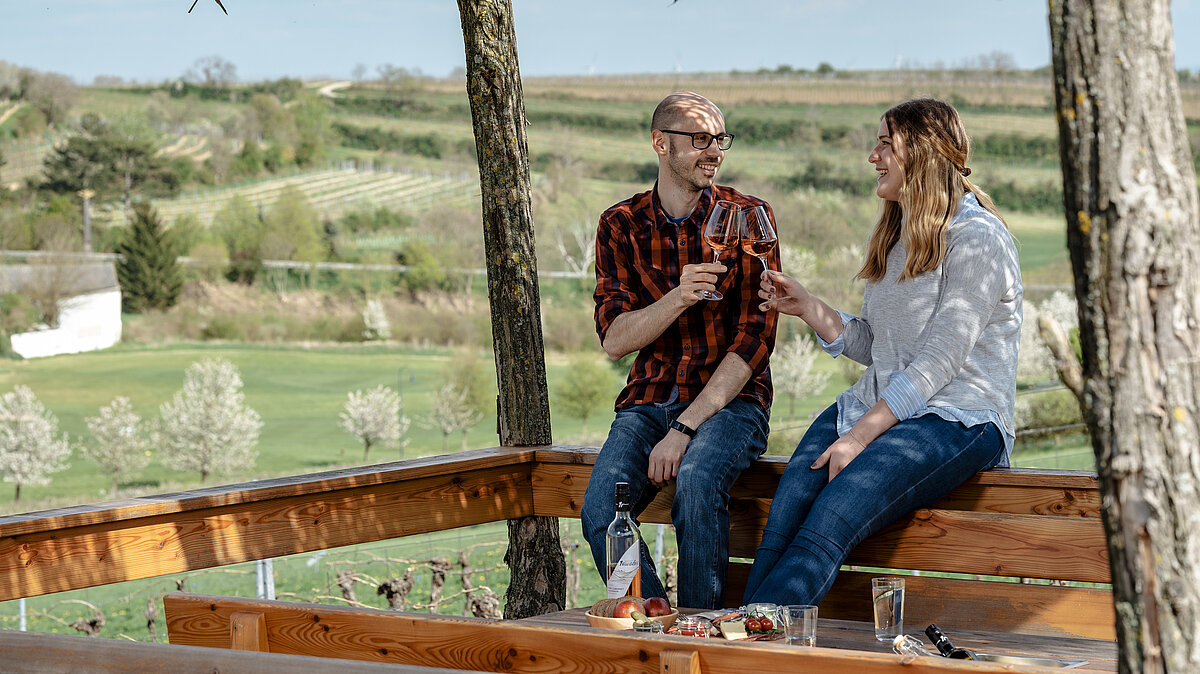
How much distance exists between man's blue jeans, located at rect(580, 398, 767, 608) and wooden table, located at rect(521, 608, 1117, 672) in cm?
22

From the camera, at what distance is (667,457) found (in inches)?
94.0

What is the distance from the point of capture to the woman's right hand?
2340 mm

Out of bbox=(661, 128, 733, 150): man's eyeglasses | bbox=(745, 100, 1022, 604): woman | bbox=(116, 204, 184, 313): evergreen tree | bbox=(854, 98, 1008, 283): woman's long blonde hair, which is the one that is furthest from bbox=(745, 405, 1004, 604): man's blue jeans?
bbox=(116, 204, 184, 313): evergreen tree

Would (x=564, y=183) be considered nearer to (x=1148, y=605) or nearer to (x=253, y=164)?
(x=253, y=164)

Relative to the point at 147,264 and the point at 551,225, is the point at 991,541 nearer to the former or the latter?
the point at 551,225

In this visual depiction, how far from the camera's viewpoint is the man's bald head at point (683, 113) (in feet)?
8.11

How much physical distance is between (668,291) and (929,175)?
0.63 meters

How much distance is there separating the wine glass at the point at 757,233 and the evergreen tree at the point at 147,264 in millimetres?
39213

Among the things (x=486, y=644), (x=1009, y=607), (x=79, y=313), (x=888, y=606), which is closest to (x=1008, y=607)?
(x=1009, y=607)

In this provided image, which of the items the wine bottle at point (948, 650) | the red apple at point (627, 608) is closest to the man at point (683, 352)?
the red apple at point (627, 608)

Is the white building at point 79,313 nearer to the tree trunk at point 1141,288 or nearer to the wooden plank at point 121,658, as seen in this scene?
the wooden plank at point 121,658

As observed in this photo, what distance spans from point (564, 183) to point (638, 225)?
3979 centimetres

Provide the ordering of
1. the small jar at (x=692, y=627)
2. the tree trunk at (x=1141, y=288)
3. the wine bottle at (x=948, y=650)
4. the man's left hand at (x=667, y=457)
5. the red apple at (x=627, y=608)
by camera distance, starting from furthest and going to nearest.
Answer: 1. the man's left hand at (x=667, y=457)
2. the red apple at (x=627, y=608)
3. the small jar at (x=692, y=627)
4. the wine bottle at (x=948, y=650)
5. the tree trunk at (x=1141, y=288)

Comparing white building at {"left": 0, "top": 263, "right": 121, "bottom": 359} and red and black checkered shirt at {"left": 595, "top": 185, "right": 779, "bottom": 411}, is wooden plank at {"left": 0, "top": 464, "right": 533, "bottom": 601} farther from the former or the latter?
white building at {"left": 0, "top": 263, "right": 121, "bottom": 359}
